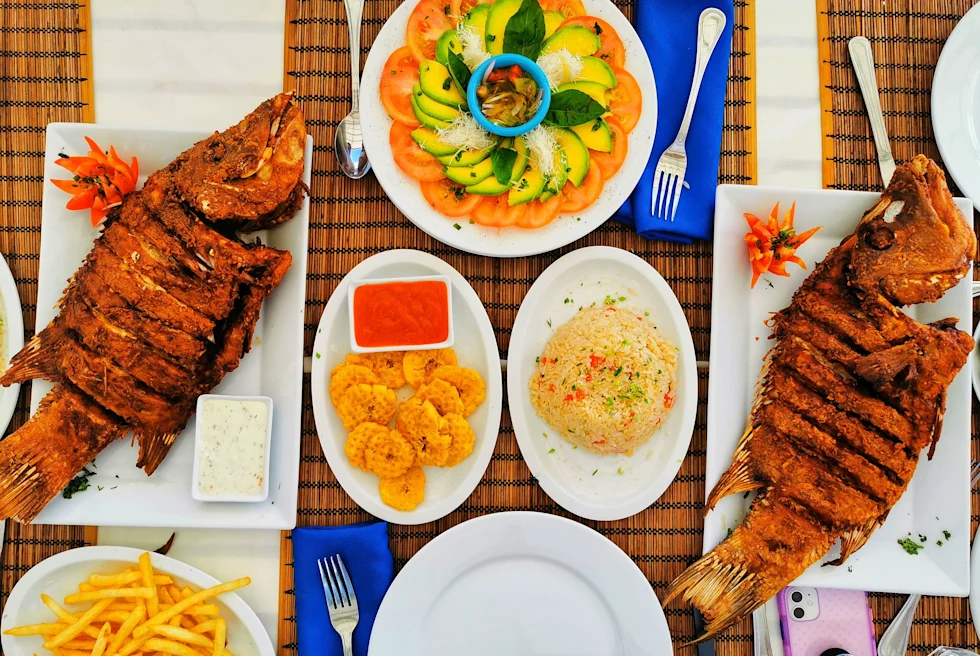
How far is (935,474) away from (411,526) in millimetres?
2348

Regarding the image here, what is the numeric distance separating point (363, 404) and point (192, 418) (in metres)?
0.77

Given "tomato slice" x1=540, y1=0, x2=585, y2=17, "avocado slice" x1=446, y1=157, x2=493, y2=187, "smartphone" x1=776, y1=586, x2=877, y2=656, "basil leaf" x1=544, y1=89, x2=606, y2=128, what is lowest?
"smartphone" x1=776, y1=586, x2=877, y2=656

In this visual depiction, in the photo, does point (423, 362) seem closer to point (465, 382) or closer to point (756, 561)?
point (465, 382)

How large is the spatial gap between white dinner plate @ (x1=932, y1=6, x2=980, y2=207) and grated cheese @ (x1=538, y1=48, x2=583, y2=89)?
1.68m

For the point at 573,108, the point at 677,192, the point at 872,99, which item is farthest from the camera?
the point at 872,99

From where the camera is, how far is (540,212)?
2877 millimetres

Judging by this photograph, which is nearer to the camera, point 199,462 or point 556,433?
point 199,462

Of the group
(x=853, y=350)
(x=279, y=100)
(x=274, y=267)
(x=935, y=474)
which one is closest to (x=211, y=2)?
(x=279, y=100)

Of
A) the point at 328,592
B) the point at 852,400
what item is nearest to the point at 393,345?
the point at 328,592

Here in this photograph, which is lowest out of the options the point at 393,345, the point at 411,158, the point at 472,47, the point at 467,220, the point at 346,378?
the point at 346,378

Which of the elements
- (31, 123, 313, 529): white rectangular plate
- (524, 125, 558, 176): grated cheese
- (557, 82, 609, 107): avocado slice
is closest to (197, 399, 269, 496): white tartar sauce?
(31, 123, 313, 529): white rectangular plate

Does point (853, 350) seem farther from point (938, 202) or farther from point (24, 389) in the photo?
point (24, 389)

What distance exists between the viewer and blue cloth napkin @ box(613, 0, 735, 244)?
3084 millimetres

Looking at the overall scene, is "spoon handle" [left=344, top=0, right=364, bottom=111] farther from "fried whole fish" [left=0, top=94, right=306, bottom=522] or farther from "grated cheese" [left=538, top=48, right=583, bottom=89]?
"grated cheese" [left=538, top=48, right=583, bottom=89]
